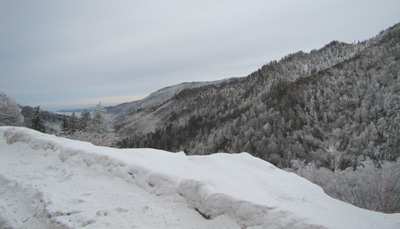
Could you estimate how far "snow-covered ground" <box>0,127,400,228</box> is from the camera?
639cm

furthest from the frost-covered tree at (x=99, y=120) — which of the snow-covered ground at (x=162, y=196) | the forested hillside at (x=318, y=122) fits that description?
the forested hillside at (x=318, y=122)

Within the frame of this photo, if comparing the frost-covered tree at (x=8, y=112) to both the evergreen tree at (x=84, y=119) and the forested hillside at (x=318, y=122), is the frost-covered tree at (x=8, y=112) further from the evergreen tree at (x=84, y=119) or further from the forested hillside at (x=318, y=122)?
the forested hillside at (x=318, y=122)

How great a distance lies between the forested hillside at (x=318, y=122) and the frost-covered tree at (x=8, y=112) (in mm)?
60178

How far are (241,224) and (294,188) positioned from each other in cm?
329

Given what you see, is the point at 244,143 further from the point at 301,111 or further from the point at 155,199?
the point at 155,199

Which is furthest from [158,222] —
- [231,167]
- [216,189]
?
[231,167]

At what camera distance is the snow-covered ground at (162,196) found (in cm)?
639

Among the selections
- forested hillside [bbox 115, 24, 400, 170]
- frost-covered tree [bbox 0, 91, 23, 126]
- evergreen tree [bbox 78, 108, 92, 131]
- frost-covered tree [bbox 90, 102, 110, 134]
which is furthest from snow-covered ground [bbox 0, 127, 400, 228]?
forested hillside [bbox 115, 24, 400, 170]

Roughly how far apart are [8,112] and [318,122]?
328 ft

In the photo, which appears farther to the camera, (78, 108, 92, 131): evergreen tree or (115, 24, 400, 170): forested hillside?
(115, 24, 400, 170): forested hillside

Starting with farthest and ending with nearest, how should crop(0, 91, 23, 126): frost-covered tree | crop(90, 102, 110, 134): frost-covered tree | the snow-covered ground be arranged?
crop(90, 102, 110, 134): frost-covered tree < crop(0, 91, 23, 126): frost-covered tree < the snow-covered ground

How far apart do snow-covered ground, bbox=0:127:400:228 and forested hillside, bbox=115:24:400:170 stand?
199 feet

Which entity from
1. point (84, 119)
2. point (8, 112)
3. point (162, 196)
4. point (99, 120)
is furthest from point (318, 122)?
point (8, 112)

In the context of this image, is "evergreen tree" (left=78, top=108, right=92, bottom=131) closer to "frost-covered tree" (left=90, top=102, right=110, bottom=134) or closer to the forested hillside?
"frost-covered tree" (left=90, top=102, right=110, bottom=134)
